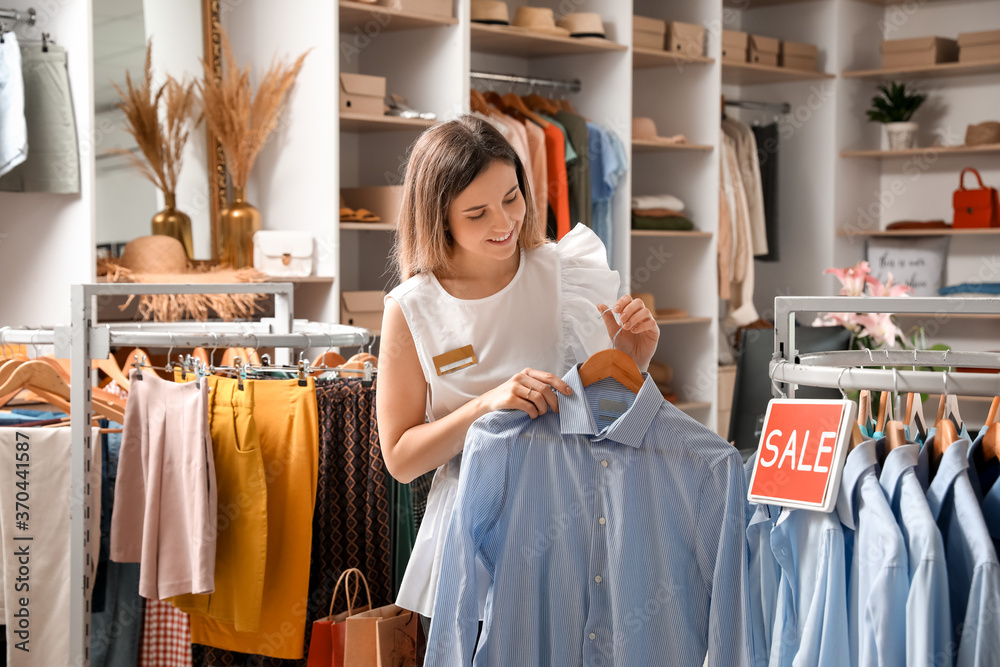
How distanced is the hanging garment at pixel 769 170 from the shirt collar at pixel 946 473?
4.29 meters

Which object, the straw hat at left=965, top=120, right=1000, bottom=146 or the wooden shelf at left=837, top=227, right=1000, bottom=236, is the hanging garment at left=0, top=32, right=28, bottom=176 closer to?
the wooden shelf at left=837, top=227, right=1000, bottom=236

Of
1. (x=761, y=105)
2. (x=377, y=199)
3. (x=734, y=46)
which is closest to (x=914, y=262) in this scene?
(x=761, y=105)

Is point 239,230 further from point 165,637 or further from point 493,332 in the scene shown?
point 493,332

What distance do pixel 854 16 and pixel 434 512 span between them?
475 cm

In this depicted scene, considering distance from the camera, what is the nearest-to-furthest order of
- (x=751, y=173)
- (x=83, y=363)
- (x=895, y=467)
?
(x=895, y=467)
(x=83, y=363)
(x=751, y=173)

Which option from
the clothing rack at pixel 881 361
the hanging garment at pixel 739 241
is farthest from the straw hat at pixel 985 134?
the clothing rack at pixel 881 361

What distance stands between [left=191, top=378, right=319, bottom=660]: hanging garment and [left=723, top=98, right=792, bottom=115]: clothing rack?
3795mm

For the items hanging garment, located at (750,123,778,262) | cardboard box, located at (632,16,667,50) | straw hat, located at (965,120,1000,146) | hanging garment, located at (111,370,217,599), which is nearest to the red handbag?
straw hat, located at (965,120,1000,146)

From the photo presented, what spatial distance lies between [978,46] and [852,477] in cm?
452

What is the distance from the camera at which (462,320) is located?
1577 millimetres

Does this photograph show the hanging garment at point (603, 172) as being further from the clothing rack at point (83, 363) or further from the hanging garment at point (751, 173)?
the clothing rack at point (83, 363)

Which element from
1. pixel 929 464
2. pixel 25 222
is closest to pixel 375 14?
pixel 25 222

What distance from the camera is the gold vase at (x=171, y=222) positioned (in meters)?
3.68

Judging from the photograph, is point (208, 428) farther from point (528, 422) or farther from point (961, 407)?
point (961, 407)
